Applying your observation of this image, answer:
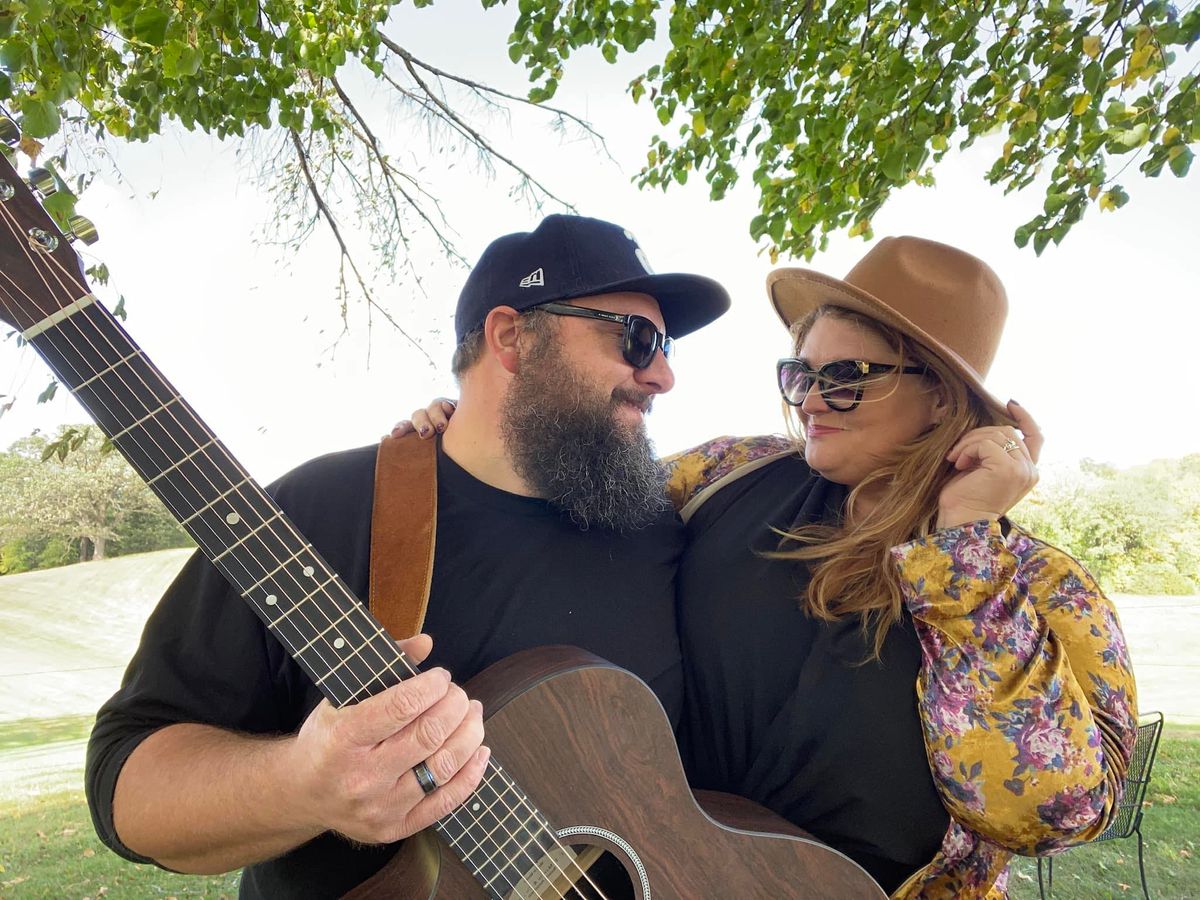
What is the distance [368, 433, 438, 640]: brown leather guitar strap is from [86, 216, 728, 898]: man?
0.17 ft

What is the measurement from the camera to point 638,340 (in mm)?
2010

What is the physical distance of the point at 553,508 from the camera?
1.90 metres

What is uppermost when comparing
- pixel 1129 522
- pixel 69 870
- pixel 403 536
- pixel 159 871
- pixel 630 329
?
pixel 630 329

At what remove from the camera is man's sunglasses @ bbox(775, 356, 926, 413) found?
6.63 ft

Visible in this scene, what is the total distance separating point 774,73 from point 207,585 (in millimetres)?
3836

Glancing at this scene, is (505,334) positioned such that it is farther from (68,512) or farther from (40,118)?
(68,512)

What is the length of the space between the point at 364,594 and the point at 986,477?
56.6 inches


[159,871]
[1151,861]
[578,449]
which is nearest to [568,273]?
[578,449]

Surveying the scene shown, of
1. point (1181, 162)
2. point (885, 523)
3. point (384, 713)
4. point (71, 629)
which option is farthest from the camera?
point (71, 629)

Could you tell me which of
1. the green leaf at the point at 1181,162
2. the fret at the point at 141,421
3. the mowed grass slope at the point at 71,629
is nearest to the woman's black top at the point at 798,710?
the fret at the point at 141,421

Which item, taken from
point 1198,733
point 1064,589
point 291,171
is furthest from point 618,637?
point 1198,733

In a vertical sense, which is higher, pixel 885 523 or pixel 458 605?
pixel 458 605

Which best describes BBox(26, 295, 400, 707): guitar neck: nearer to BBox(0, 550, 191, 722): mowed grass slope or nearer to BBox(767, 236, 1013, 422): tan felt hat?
BBox(767, 236, 1013, 422): tan felt hat

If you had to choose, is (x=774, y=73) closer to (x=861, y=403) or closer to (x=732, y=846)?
(x=861, y=403)
